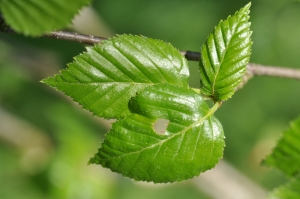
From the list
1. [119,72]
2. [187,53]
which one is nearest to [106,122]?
[187,53]

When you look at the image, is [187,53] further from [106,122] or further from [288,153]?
[106,122]

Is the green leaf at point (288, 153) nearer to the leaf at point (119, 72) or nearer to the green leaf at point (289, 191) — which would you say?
the green leaf at point (289, 191)

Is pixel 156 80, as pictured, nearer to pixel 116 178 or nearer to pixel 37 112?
pixel 116 178

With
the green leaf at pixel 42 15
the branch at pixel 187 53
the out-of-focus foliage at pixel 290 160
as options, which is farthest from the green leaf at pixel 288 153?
the green leaf at pixel 42 15

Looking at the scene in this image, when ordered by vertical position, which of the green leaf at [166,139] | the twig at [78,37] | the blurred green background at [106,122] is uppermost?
the blurred green background at [106,122]

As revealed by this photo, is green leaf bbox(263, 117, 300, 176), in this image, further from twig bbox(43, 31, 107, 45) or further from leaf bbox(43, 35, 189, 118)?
twig bbox(43, 31, 107, 45)

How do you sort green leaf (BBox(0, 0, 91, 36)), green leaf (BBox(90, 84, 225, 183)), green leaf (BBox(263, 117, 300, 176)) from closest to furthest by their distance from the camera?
green leaf (BBox(0, 0, 91, 36))
green leaf (BBox(90, 84, 225, 183))
green leaf (BBox(263, 117, 300, 176))

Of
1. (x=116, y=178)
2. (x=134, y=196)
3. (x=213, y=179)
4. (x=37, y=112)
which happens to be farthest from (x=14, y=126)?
(x=213, y=179)

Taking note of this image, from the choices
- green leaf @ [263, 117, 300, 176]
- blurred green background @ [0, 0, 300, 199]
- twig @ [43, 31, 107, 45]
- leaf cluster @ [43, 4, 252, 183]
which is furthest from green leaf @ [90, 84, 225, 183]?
blurred green background @ [0, 0, 300, 199]

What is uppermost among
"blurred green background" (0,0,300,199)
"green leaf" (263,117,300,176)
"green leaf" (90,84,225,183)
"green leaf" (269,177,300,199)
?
"blurred green background" (0,0,300,199)
